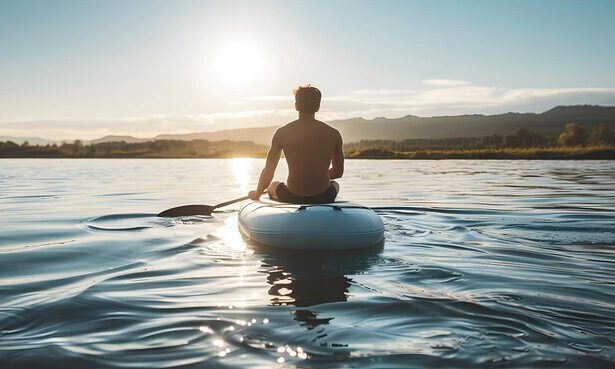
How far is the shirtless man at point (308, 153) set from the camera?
793 centimetres

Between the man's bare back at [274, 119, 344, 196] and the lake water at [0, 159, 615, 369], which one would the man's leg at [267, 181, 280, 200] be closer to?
the man's bare back at [274, 119, 344, 196]

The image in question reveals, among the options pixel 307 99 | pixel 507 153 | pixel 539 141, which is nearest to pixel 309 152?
pixel 307 99

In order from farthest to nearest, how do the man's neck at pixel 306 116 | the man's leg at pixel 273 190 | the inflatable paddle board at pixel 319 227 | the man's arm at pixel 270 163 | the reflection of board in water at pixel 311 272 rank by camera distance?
the man's leg at pixel 273 190 < the man's arm at pixel 270 163 < the man's neck at pixel 306 116 < the inflatable paddle board at pixel 319 227 < the reflection of board in water at pixel 311 272

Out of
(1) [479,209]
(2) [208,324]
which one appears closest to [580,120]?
(1) [479,209]

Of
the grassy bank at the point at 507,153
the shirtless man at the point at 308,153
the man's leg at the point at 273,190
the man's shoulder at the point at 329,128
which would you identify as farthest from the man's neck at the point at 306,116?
the grassy bank at the point at 507,153

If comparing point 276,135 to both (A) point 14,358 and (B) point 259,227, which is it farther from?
(A) point 14,358

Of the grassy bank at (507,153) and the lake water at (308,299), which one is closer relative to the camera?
the lake water at (308,299)

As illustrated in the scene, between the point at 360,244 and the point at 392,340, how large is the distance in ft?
12.9

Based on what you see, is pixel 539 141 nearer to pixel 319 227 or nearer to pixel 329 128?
pixel 329 128

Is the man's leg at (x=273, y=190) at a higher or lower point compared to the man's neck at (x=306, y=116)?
lower

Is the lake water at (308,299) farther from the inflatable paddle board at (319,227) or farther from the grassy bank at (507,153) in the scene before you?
the grassy bank at (507,153)

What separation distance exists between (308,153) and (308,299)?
10.7ft

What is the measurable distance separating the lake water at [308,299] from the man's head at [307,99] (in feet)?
6.83

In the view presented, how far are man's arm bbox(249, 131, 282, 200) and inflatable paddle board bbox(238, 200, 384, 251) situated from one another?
0.70 meters
